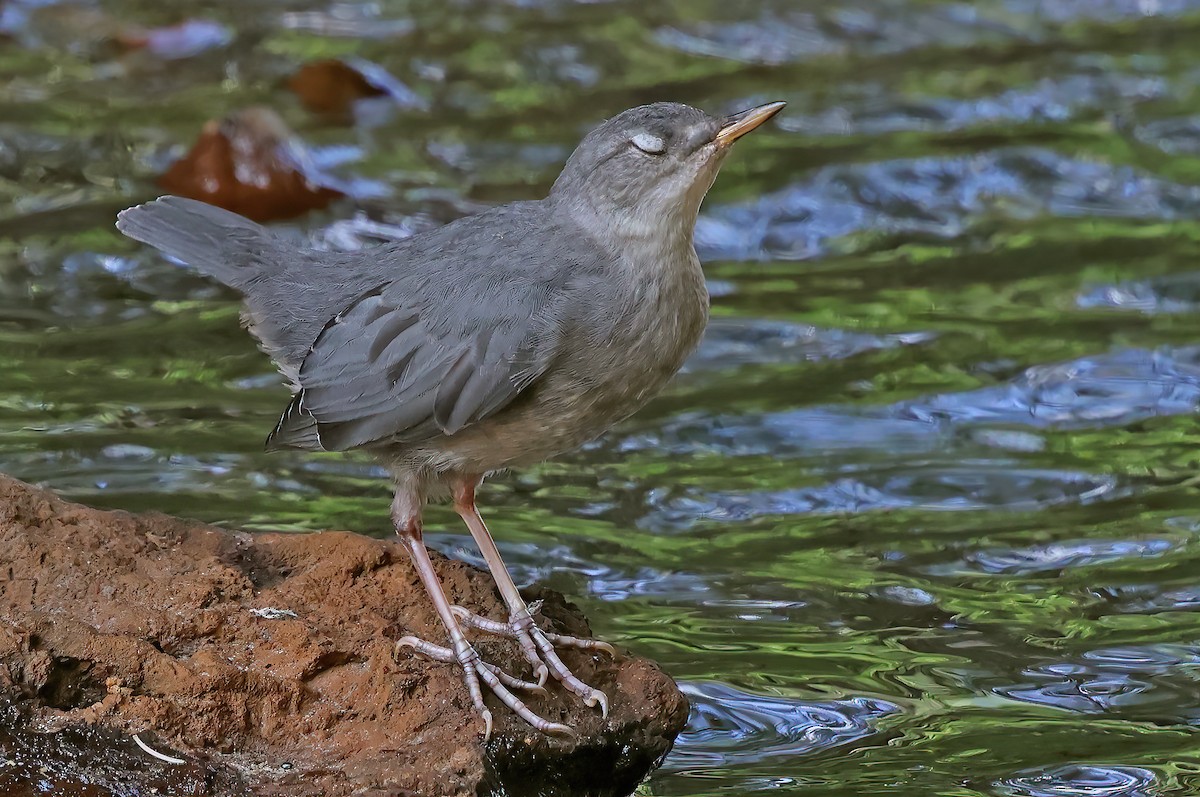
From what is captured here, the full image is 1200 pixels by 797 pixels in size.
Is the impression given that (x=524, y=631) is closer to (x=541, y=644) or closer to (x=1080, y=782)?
(x=541, y=644)

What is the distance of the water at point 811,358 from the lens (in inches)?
175

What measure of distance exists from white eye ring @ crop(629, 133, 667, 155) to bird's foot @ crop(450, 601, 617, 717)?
3.62 feet

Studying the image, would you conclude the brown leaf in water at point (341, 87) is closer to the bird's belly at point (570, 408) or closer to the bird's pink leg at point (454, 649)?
the bird's belly at point (570, 408)

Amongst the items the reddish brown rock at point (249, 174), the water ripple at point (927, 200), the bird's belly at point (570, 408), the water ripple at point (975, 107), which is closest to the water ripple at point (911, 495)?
the bird's belly at point (570, 408)

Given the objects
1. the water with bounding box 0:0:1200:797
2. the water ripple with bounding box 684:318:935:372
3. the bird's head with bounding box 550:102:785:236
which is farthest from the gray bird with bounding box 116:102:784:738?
the water ripple with bounding box 684:318:935:372

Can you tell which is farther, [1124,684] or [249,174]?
[249,174]

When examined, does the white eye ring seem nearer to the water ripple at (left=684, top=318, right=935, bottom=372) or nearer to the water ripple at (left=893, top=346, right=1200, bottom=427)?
the water ripple at (left=893, top=346, right=1200, bottom=427)

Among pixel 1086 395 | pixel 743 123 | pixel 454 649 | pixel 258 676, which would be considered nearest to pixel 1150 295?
pixel 1086 395

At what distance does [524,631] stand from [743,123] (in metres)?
1.26


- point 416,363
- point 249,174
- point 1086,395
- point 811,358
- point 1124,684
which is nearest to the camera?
point 416,363

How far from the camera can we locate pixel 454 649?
3.67 metres

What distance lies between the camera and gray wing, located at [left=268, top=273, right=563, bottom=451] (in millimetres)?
3865

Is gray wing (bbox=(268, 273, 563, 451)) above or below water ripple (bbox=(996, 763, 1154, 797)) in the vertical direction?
above

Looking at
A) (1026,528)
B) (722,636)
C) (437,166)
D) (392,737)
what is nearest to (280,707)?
(392,737)
